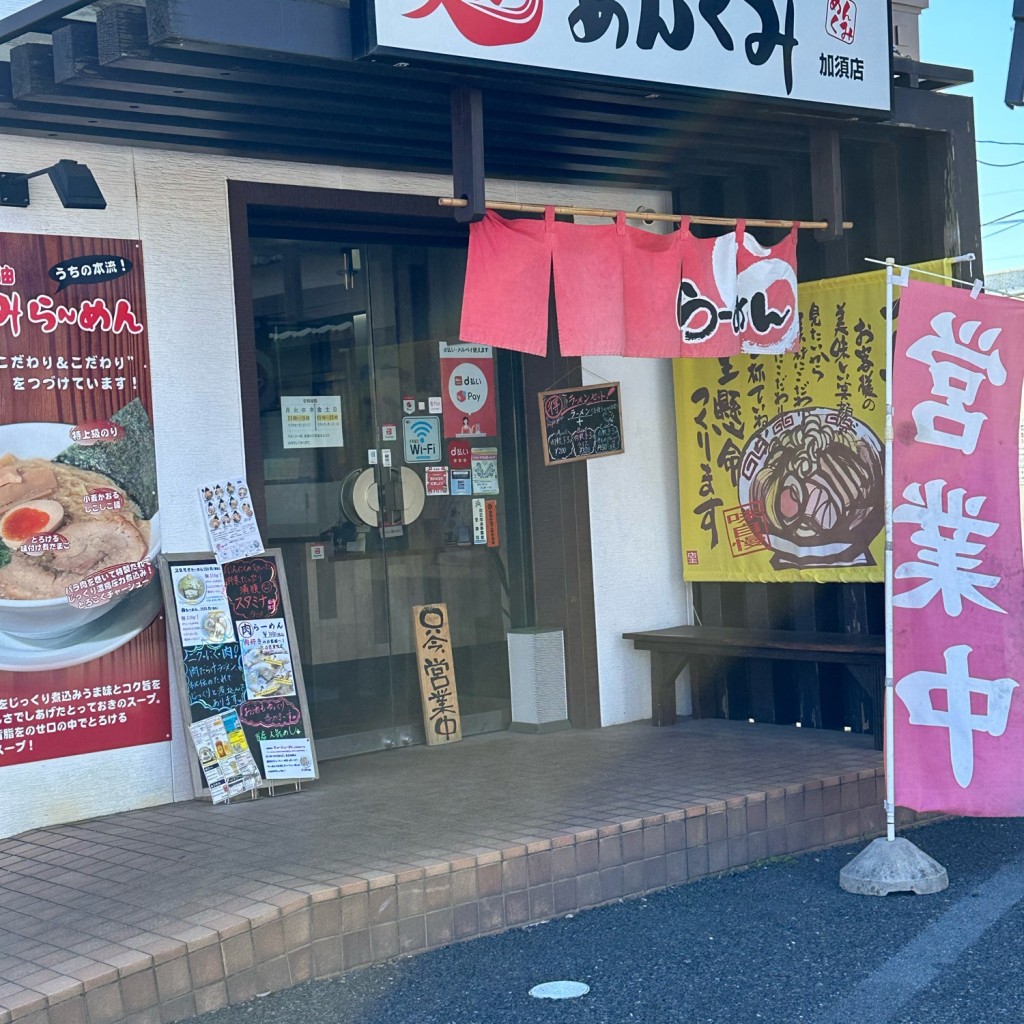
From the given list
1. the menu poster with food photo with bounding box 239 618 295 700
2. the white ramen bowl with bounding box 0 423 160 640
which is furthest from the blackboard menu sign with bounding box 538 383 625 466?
the white ramen bowl with bounding box 0 423 160 640

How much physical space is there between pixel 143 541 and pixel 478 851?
238cm

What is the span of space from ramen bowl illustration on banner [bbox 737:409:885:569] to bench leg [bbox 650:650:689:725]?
0.87 metres

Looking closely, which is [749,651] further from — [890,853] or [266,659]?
[266,659]

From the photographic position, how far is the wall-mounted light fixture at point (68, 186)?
5949mm

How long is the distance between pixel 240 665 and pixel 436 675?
5.24 ft

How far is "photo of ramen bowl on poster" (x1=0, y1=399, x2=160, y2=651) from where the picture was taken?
242 inches

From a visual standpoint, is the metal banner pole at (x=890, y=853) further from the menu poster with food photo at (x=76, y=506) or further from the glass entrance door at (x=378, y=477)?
the menu poster with food photo at (x=76, y=506)

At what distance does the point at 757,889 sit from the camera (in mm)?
5777

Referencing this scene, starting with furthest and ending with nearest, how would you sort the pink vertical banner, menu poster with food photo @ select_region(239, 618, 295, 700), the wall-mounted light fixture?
menu poster with food photo @ select_region(239, 618, 295, 700), the wall-mounted light fixture, the pink vertical banner

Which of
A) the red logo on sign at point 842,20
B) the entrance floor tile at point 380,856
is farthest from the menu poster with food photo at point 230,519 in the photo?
the red logo on sign at point 842,20

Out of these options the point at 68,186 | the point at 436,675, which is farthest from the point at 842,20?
the point at 436,675

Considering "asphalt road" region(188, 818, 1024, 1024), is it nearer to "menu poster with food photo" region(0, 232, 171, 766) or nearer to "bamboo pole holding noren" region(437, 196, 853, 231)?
"menu poster with food photo" region(0, 232, 171, 766)

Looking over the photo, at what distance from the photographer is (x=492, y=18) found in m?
5.55

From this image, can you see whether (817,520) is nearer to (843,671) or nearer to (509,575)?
(843,671)
